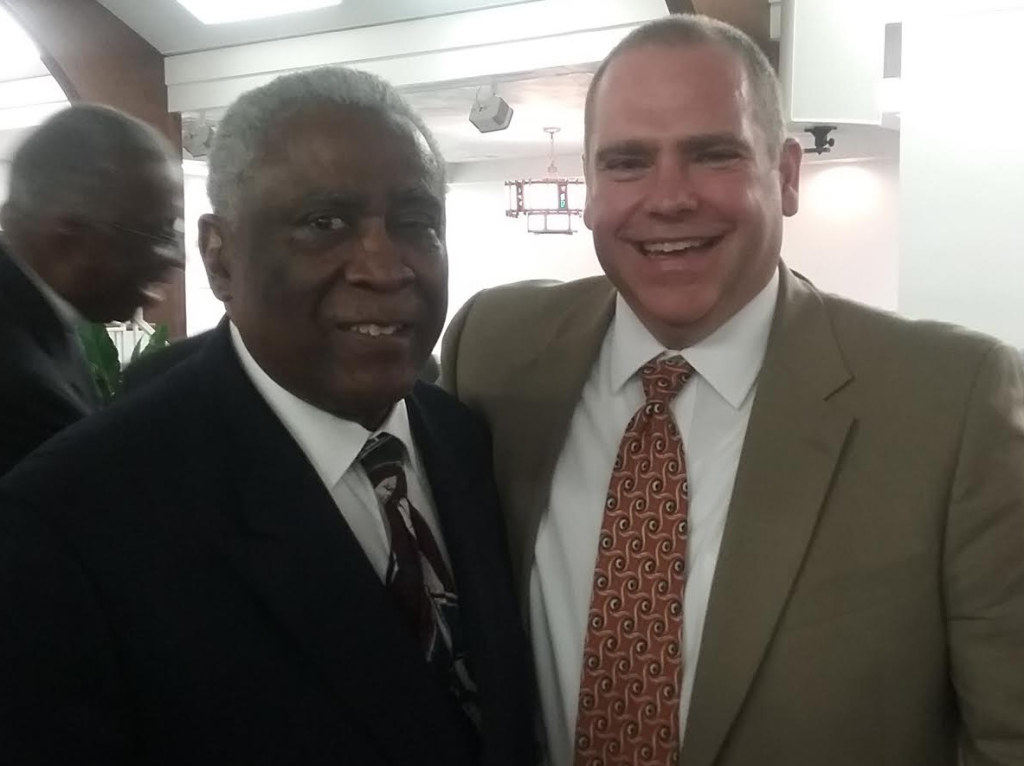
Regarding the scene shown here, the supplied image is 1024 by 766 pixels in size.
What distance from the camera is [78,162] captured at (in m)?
1.83

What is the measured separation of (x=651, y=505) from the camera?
137 cm

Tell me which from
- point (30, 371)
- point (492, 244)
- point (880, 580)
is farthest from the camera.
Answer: point (492, 244)

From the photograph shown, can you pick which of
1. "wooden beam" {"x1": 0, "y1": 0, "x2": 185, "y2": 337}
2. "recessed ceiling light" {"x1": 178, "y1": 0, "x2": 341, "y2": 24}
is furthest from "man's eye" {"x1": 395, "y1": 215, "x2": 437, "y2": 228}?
→ "recessed ceiling light" {"x1": 178, "y1": 0, "x2": 341, "y2": 24}

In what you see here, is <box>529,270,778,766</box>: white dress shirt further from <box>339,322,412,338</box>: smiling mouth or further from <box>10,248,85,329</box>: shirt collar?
<box>10,248,85,329</box>: shirt collar

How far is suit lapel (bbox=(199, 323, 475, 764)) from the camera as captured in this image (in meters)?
1.07

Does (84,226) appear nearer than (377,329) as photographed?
No

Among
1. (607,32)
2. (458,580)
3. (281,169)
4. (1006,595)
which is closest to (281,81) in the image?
(281,169)

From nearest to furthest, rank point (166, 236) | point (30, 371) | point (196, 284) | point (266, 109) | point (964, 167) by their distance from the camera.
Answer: point (266, 109)
point (30, 371)
point (166, 236)
point (964, 167)
point (196, 284)

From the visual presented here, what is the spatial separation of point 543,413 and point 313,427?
0.44 m

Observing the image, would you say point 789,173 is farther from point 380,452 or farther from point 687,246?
point 380,452

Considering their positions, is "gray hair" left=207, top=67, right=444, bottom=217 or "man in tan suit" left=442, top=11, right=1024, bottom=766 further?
"man in tan suit" left=442, top=11, right=1024, bottom=766

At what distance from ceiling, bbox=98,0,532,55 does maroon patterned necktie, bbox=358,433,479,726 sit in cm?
350

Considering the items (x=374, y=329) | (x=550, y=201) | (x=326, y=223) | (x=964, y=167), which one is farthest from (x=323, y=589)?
(x=550, y=201)

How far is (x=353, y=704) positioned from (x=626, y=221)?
75 cm
